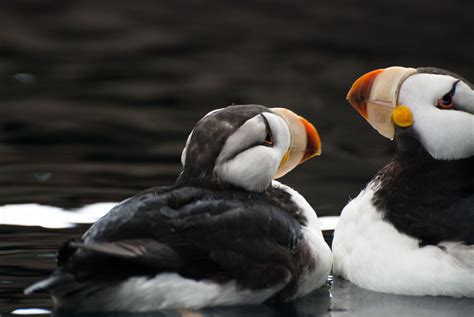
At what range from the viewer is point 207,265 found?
625 cm

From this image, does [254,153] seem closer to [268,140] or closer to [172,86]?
[268,140]

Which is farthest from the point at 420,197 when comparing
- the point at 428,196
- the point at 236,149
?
the point at 236,149

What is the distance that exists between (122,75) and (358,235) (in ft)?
24.3

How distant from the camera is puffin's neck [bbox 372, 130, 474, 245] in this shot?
697cm

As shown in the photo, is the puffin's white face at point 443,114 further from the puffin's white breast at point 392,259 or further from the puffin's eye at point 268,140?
the puffin's eye at point 268,140

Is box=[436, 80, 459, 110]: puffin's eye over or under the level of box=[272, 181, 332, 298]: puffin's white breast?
over

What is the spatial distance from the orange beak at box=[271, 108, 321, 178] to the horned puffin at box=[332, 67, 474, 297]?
1.23 feet

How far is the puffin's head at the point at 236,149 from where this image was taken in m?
6.77

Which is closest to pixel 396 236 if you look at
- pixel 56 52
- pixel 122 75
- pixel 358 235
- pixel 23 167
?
pixel 358 235

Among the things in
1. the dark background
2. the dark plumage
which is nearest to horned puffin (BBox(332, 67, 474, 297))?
the dark plumage

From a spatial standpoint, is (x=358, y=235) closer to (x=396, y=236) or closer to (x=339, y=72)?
(x=396, y=236)

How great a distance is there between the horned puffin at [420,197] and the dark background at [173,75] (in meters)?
1.71

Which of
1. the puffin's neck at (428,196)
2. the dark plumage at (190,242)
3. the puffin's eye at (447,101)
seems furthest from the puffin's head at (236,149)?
the puffin's eye at (447,101)

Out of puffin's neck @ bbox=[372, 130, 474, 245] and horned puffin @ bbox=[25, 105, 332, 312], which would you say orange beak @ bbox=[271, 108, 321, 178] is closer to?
horned puffin @ bbox=[25, 105, 332, 312]
